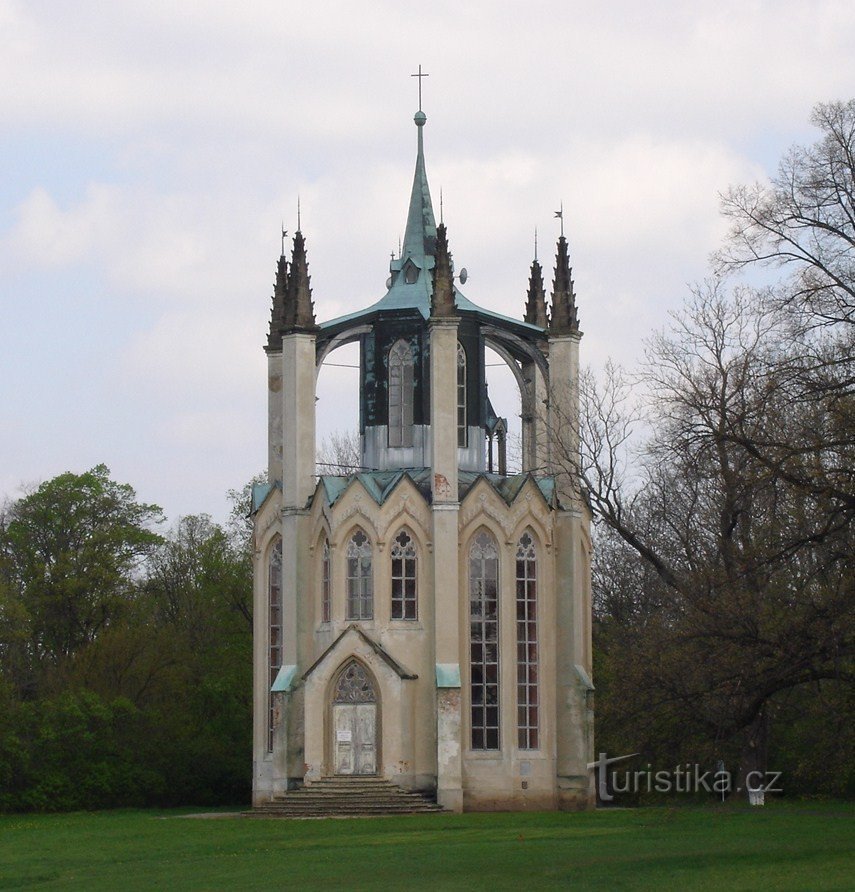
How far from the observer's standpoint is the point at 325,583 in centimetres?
4475

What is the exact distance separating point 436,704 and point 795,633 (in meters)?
18.4

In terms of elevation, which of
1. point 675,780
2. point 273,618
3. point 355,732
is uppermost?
point 273,618

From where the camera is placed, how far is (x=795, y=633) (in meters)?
25.5

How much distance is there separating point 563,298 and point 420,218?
4.99 metres

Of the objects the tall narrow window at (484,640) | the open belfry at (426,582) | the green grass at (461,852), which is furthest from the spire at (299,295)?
the green grass at (461,852)

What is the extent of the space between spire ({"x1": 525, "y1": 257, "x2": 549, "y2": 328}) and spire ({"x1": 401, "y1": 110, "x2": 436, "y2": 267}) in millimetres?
3227

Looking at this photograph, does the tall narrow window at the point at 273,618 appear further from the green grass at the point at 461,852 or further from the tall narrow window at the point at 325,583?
the green grass at the point at 461,852

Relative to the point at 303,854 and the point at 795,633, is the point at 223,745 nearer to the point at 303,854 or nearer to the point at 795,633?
the point at 303,854

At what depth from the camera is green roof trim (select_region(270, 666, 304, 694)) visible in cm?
4422

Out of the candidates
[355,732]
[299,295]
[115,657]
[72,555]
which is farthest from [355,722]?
[72,555]

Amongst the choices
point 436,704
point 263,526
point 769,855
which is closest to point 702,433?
point 769,855

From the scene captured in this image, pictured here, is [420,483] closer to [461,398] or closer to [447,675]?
[461,398]

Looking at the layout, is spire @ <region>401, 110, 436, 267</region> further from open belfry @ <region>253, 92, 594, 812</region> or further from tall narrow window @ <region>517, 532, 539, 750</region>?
tall narrow window @ <region>517, 532, 539, 750</region>

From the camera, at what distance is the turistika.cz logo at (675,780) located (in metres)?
40.3
